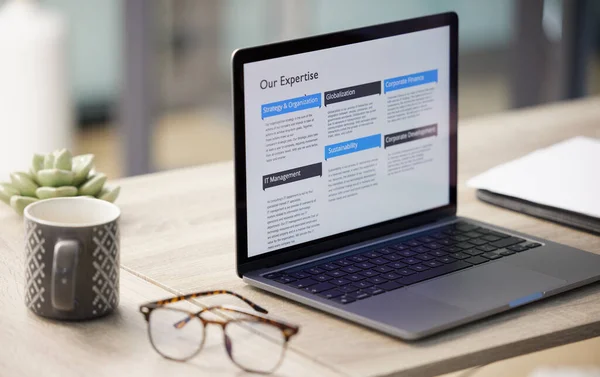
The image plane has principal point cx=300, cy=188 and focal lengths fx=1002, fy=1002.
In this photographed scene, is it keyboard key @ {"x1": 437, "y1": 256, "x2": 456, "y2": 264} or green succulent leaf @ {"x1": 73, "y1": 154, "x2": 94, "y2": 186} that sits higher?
green succulent leaf @ {"x1": 73, "y1": 154, "x2": 94, "y2": 186}

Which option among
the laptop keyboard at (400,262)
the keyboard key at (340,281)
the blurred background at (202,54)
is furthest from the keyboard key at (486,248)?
the blurred background at (202,54)

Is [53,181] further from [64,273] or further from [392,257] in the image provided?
[392,257]

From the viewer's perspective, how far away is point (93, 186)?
1.37 meters

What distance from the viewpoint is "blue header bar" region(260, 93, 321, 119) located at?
3.87ft

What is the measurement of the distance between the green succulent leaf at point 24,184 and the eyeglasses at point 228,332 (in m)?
0.38

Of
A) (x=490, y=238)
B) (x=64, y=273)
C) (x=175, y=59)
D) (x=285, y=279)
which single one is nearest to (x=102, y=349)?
(x=64, y=273)

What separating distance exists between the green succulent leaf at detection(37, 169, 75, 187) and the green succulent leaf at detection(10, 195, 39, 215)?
3cm

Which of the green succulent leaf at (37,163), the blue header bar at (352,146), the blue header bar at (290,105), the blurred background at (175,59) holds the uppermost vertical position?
the blue header bar at (290,105)

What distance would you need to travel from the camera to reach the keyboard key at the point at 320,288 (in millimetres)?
1136

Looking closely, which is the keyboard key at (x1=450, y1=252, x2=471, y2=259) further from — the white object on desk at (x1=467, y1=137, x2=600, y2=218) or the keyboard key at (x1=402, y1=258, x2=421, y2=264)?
the white object on desk at (x1=467, y1=137, x2=600, y2=218)

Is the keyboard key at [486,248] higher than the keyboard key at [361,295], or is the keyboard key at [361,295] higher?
the keyboard key at [361,295]

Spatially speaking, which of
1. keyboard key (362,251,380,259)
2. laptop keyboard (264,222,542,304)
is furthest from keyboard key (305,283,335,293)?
keyboard key (362,251,380,259)

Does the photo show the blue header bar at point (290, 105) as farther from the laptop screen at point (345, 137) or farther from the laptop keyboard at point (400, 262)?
the laptop keyboard at point (400, 262)

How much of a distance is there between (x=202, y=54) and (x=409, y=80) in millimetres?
2161
